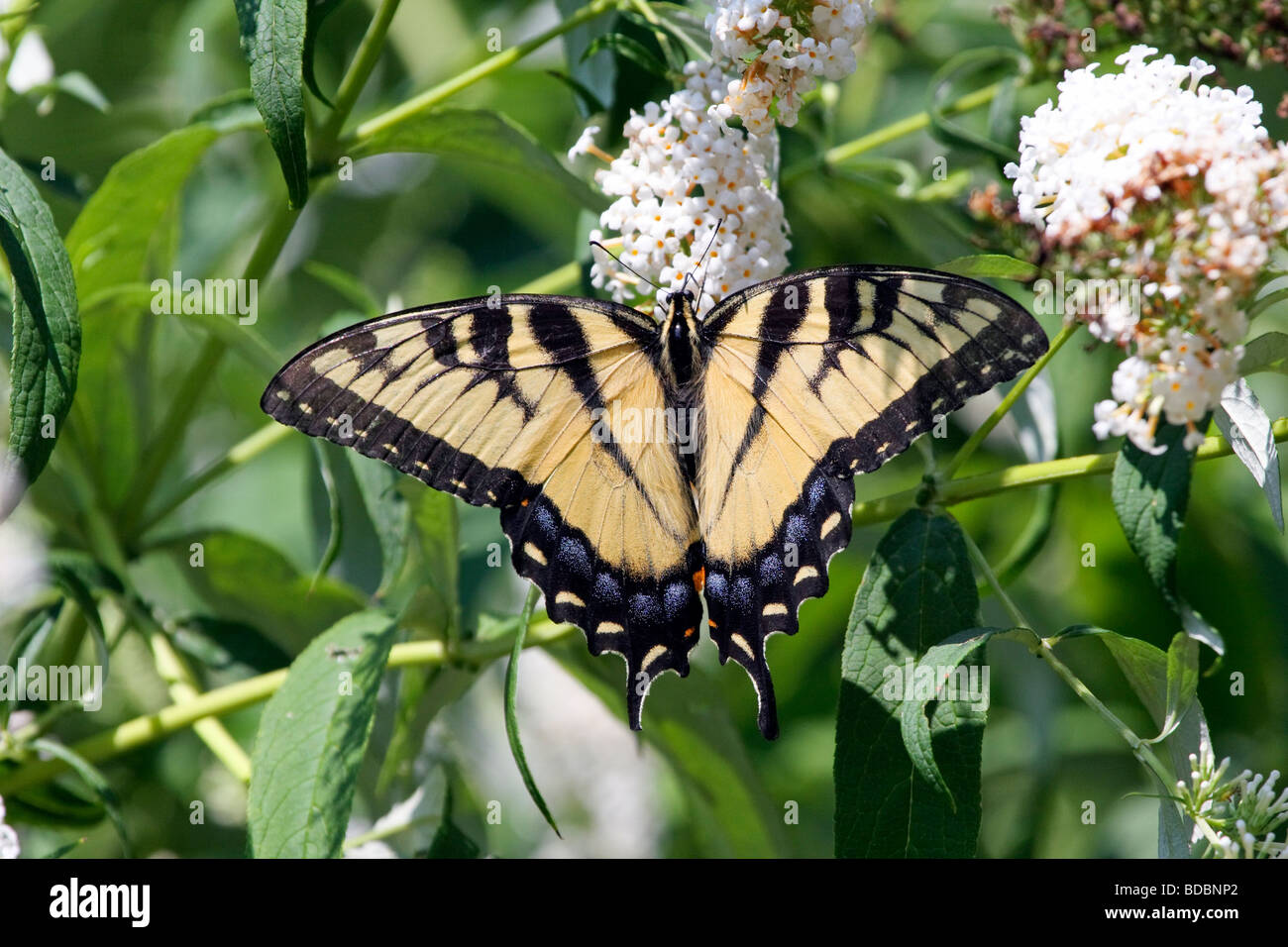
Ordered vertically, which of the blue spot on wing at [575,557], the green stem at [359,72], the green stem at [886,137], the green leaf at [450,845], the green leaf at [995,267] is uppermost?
the green stem at [886,137]

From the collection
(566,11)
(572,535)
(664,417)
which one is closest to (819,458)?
(664,417)

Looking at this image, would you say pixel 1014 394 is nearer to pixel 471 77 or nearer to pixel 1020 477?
pixel 1020 477

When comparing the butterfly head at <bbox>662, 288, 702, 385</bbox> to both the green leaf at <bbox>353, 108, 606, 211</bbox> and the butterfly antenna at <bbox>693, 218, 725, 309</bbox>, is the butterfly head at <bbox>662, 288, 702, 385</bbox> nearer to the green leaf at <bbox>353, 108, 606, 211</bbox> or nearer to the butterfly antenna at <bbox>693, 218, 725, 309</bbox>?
the butterfly antenna at <bbox>693, 218, 725, 309</bbox>

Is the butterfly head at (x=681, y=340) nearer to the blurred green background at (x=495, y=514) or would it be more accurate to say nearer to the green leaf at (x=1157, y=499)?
the blurred green background at (x=495, y=514)

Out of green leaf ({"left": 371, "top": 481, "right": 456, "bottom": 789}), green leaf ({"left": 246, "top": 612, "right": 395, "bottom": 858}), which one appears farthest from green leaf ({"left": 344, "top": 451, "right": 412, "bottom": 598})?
green leaf ({"left": 246, "top": 612, "right": 395, "bottom": 858})

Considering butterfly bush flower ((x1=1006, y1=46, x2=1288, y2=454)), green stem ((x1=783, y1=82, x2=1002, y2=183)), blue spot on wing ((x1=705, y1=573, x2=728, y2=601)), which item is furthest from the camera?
green stem ((x1=783, y1=82, x2=1002, y2=183))

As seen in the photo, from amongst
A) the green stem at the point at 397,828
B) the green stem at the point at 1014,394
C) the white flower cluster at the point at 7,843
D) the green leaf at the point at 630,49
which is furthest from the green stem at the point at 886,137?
the white flower cluster at the point at 7,843

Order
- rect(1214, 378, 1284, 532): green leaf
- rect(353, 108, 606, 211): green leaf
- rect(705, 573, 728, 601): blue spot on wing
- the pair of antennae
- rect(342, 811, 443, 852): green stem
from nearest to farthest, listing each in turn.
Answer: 1. rect(1214, 378, 1284, 532): green leaf
2. the pair of antennae
3. rect(353, 108, 606, 211): green leaf
4. rect(705, 573, 728, 601): blue spot on wing
5. rect(342, 811, 443, 852): green stem
